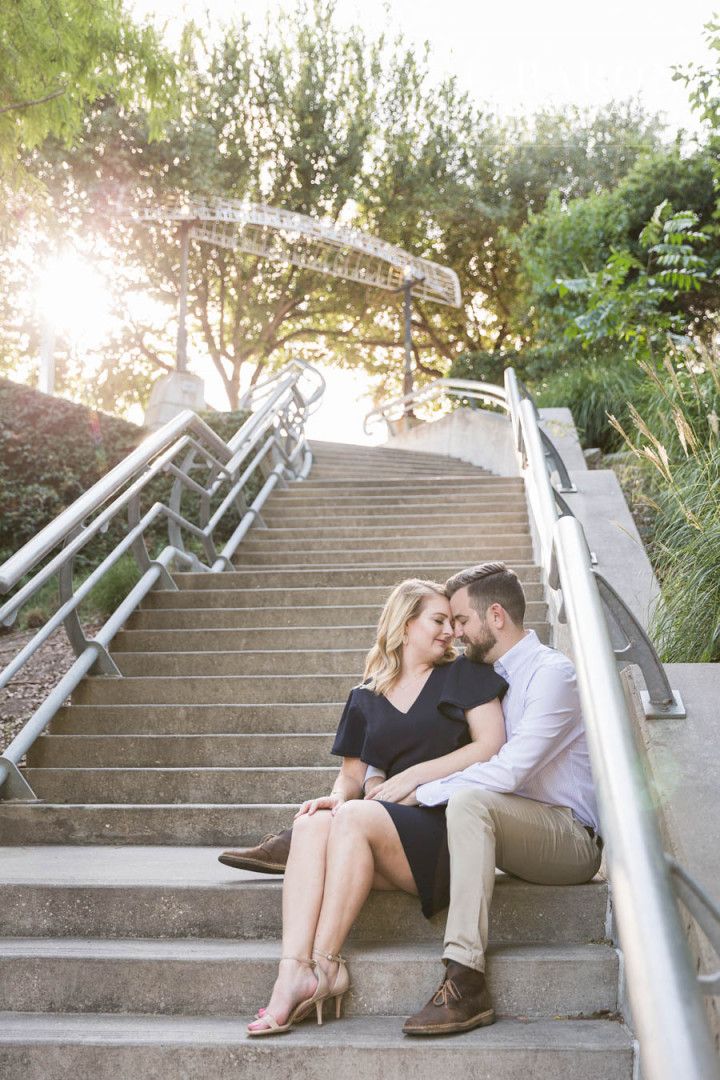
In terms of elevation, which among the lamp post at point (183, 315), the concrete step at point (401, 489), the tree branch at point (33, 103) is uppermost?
the lamp post at point (183, 315)

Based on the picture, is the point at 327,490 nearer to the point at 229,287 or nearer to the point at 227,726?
the point at 227,726

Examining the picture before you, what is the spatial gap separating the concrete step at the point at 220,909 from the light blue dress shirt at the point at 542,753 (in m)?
0.26

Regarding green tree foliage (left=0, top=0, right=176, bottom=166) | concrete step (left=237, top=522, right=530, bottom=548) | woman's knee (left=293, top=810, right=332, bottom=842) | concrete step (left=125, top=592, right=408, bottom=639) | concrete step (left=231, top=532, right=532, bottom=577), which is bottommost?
woman's knee (left=293, top=810, right=332, bottom=842)

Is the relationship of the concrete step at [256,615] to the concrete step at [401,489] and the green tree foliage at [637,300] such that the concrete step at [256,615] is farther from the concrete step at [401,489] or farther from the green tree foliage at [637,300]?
the green tree foliage at [637,300]

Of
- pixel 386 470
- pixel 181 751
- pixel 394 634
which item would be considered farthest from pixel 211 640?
pixel 386 470

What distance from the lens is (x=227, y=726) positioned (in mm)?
4496

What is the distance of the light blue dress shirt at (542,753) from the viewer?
2.79 m

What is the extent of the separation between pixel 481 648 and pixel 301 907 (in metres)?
0.96

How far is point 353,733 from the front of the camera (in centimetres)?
322

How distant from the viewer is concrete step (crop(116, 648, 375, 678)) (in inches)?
194

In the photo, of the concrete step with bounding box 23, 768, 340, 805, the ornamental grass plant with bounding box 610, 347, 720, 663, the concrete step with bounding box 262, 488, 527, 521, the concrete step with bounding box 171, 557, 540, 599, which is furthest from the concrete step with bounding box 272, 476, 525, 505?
the concrete step with bounding box 23, 768, 340, 805

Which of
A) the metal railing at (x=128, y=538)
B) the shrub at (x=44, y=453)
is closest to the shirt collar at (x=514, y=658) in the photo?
the metal railing at (x=128, y=538)

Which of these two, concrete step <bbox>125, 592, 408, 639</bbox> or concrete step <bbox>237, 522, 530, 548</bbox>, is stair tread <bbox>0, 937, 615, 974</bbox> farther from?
concrete step <bbox>237, 522, 530, 548</bbox>

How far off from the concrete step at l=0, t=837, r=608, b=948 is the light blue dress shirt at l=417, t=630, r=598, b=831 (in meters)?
0.26
